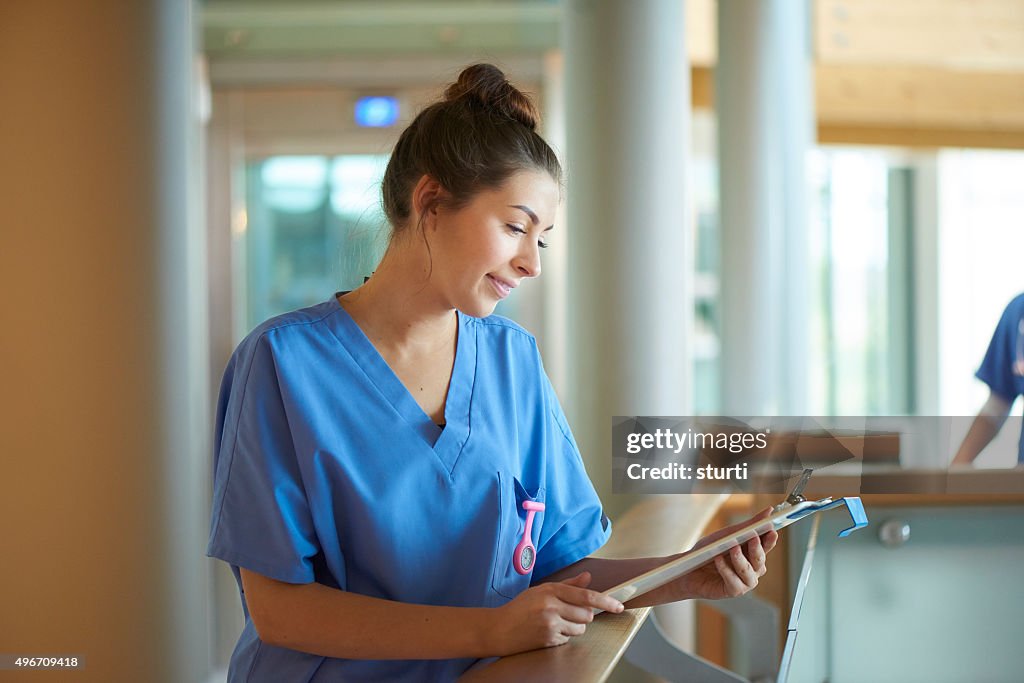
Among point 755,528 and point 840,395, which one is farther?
point 840,395

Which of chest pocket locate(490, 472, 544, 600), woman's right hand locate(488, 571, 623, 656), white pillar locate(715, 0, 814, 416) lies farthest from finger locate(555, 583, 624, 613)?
A: white pillar locate(715, 0, 814, 416)

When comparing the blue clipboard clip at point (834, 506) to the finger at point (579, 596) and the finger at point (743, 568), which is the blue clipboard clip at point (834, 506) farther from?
the finger at point (579, 596)

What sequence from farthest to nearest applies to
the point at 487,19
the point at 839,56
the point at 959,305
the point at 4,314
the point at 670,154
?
1. the point at 959,305
2. the point at 839,56
3. the point at 487,19
4. the point at 670,154
5. the point at 4,314

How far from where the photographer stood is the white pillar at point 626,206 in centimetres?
182

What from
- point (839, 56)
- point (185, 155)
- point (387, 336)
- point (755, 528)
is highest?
point (839, 56)

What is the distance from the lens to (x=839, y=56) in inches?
128

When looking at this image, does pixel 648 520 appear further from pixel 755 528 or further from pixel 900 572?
pixel 755 528

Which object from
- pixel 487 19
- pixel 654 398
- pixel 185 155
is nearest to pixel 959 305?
pixel 487 19

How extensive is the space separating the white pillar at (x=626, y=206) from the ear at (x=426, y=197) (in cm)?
90

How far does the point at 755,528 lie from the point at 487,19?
2.23m

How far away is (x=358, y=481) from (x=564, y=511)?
0.81ft

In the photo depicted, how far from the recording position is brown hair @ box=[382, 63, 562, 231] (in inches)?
36.9

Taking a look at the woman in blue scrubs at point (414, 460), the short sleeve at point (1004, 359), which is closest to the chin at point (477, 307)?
the woman in blue scrubs at point (414, 460)

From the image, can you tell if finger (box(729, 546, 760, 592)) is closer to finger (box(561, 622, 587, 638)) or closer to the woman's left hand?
the woman's left hand
